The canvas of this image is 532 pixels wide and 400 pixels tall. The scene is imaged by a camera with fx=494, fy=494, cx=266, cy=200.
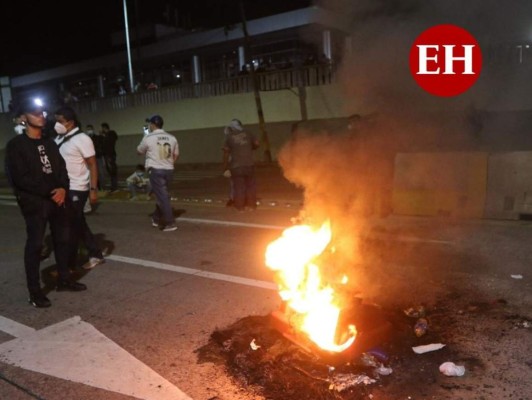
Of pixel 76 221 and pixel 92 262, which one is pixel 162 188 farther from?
pixel 76 221

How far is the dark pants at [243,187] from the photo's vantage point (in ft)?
29.3

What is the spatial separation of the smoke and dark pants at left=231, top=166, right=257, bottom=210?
140 cm

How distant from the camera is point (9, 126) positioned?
1163 inches

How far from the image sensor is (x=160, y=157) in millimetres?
7402

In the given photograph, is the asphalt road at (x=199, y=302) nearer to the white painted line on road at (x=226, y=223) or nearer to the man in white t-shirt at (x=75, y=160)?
the white painted line on road at (x=226, y=223)

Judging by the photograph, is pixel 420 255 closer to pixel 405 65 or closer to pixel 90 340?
pixel 405 65

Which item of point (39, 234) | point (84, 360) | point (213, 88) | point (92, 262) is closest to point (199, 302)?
point (84, 360)

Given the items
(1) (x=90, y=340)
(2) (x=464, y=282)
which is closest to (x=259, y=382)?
(1) (x=90, y=340)

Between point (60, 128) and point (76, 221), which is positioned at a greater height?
point (60, 128)

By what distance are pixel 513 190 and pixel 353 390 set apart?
553cm

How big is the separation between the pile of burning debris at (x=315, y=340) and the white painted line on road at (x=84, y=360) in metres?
0.44

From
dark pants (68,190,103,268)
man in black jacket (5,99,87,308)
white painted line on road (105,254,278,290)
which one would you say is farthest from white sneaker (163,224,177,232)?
man in black jacket (5,99,87,308)

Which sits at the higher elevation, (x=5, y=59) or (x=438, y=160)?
(x=5, y=59)

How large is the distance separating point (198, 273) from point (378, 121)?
3.57m
